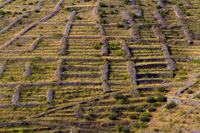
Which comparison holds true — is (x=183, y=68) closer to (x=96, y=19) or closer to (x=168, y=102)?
(x=168, y=102)

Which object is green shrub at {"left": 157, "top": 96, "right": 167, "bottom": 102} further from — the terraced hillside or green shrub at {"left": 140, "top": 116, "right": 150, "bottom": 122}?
green shrub at {"left": 140, "top": 116, "right": 150, "bottom": 122}

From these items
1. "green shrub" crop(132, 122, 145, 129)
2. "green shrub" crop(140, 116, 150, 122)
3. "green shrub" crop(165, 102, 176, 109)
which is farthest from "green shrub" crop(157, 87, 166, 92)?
"green shrub" crop(132, 122, 145, 129)

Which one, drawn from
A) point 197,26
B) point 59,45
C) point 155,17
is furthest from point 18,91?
point 197,26

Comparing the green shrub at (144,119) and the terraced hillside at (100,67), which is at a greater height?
the terraced hillside at (100,67)

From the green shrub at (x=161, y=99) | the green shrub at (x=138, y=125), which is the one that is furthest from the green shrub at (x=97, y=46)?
the green shrub at (x=138, y=125)

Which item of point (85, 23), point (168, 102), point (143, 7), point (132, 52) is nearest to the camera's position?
point (168, 102)

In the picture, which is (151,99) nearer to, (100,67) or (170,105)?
(170,105)

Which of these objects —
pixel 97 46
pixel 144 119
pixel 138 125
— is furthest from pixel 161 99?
pixel 97 46

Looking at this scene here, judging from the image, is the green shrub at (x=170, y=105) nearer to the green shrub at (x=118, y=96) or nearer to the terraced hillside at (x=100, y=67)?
the terraced hillside at (x=100, y=67)
